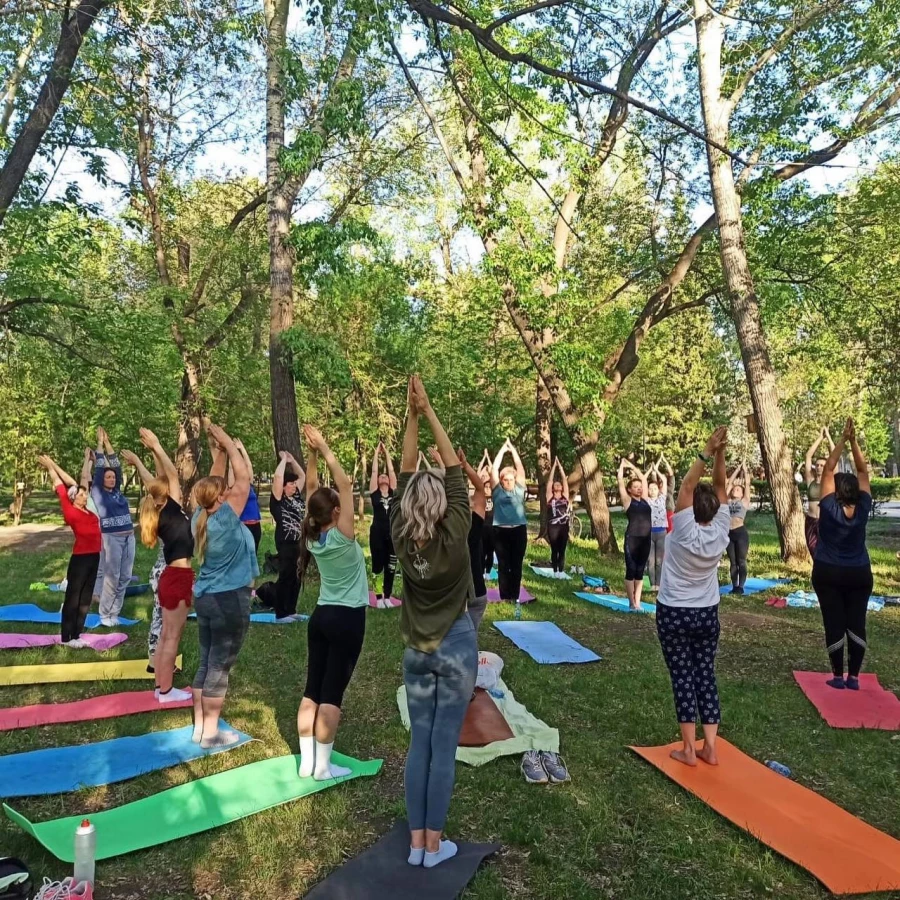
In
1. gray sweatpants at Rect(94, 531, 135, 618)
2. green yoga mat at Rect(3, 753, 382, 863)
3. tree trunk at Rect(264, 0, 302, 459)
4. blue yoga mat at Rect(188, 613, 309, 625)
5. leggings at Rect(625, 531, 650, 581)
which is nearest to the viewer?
green yoga mat at Rect(3, 753, 382, 863)

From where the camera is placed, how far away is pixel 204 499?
4926 millimetres

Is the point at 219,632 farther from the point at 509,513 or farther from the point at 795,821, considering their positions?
the point at 509,513

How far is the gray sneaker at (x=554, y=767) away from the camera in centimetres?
450

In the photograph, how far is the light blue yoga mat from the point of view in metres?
7.18

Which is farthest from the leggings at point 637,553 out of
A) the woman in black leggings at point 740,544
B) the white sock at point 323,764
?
the white sock at point 323,764

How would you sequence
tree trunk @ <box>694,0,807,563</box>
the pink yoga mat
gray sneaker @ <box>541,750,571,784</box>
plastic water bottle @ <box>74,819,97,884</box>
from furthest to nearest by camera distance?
tree trunk @ <box>694,0,807,563</box> < the pink yoga mat < gray sneaker @ <box>541,750,571,784</box> < plastic water bottle @ <box>74,819,97,884</box>

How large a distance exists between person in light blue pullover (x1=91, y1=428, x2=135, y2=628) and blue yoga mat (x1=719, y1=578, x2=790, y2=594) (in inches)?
→ 328

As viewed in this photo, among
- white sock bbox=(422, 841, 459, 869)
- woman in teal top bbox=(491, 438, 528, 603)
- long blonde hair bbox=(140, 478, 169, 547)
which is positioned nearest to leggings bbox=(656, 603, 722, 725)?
white sock bbox=(422, 841, 459, 869)

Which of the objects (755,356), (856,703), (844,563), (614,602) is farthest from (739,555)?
(856,703)

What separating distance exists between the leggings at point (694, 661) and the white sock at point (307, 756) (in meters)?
2.36

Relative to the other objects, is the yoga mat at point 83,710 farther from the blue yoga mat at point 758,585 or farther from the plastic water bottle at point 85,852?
the blue yoga mat at point 758,585

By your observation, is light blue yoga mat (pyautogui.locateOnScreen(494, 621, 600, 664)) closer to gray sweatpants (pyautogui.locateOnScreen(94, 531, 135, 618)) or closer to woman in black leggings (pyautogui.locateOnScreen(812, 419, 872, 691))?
woman in black leggings (pyautogui.locateOnScreen(812, 419, 872, 691))

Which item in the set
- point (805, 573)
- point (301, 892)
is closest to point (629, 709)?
point (301, 892)

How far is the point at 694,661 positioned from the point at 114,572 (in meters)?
6.87
